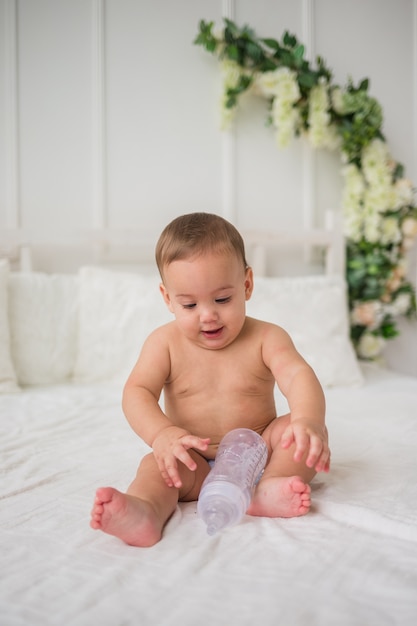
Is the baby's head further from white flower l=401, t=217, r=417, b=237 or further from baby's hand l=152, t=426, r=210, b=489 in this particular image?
white flower l=401, t=217, r=417, b=237

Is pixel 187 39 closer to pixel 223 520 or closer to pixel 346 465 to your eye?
pixel 346 465

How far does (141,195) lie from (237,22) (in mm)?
859

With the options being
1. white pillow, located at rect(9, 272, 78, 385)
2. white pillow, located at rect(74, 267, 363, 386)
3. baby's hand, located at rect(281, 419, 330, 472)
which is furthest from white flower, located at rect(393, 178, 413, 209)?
baby's hand, located at rect(281, 419, 330, 472)

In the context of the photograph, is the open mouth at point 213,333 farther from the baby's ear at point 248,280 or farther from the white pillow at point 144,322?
the white pillow at point 144,322

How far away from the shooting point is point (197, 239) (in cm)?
A: 90

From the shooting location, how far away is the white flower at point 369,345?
7.93 feet

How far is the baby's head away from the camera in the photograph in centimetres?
90

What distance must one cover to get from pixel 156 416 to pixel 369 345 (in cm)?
170

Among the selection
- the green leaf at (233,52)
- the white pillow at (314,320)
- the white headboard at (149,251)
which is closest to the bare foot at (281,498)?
the white pillow at (314,320)

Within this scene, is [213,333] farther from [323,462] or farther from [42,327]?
[42,327]

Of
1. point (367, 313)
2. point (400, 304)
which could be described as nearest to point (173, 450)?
point (367, 313)

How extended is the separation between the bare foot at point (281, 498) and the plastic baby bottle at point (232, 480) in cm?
2

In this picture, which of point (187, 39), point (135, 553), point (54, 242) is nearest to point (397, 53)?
point (187, 39)

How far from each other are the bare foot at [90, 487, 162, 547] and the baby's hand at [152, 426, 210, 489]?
0.07 meters
